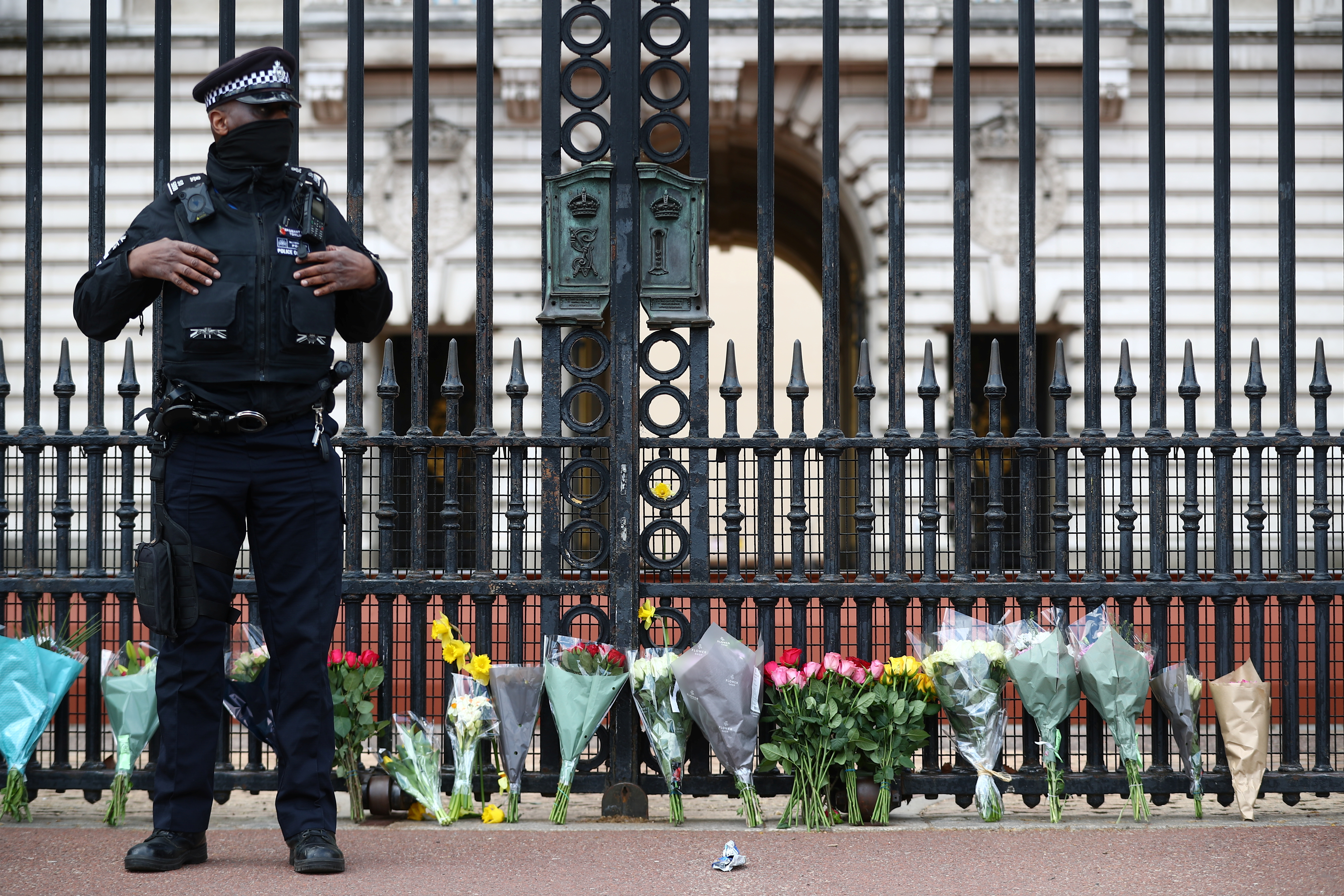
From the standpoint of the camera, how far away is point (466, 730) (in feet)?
14.8

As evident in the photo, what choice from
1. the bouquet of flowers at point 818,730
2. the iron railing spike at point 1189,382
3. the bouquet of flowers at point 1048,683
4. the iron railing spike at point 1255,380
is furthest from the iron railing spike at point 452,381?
the iron railing spike at point 1255,380

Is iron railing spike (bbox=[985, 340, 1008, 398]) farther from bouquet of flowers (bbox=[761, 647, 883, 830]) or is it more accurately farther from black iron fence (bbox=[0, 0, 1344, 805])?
bouquet of flowers (bbox=[761, 647, 883, 830])

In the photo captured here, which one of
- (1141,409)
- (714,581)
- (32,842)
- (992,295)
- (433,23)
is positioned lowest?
(32,842)

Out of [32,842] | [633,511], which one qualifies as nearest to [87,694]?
[32,842]

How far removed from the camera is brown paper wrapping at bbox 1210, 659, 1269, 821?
4562 mm

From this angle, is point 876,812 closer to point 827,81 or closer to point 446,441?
point 446,441

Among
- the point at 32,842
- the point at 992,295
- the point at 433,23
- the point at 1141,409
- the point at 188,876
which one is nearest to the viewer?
the point at 188,876

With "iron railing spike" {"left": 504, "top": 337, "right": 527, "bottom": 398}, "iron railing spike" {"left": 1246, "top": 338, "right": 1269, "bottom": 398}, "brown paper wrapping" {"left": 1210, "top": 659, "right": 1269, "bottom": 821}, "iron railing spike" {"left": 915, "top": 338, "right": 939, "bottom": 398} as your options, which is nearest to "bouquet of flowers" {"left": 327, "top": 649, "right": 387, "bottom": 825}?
"iron railing spike" {"left": 504, "top": 337, "right": 527, "bottom": 398}

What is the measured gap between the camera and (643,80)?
186 inches

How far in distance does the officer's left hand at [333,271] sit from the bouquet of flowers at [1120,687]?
3.03m

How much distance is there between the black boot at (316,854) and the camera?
12.5 ft

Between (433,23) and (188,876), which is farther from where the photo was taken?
(433,23)

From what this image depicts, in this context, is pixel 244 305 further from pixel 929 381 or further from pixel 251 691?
pixel 929 381

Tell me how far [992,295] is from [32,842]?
14.5 m
